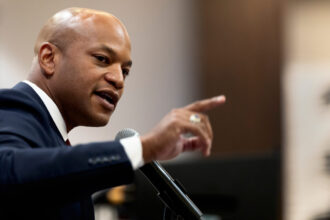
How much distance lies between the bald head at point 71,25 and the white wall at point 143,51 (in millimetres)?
1002

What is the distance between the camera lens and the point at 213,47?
3826mm

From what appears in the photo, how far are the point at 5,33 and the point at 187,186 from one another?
3.92ft

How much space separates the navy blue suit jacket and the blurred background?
5.47ft

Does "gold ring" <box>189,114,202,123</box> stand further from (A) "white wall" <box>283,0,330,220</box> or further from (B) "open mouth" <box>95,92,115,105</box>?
(A) "white wall" <box>283,0,330,220</box>

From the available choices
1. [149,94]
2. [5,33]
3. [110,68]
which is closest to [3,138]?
[110,68]

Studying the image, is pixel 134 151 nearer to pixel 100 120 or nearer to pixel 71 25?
pixel 100 120

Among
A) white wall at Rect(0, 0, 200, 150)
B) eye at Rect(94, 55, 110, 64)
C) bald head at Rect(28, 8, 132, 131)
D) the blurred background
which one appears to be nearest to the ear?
bald head at Rect(28, 8, 132, 131)

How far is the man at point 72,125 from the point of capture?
30.3 inches

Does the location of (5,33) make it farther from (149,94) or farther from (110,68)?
(110,68)

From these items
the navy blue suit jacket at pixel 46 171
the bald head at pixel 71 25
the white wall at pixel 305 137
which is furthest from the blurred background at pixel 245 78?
the navy blue suit jacket at pixel 46 171

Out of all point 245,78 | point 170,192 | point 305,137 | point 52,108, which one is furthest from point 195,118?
point 245,78

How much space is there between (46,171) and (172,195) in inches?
12.6

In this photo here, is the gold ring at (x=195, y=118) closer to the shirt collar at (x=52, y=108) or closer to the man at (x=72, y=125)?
the man at (x=72, y=125)

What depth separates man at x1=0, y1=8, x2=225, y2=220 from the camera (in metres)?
0.77
